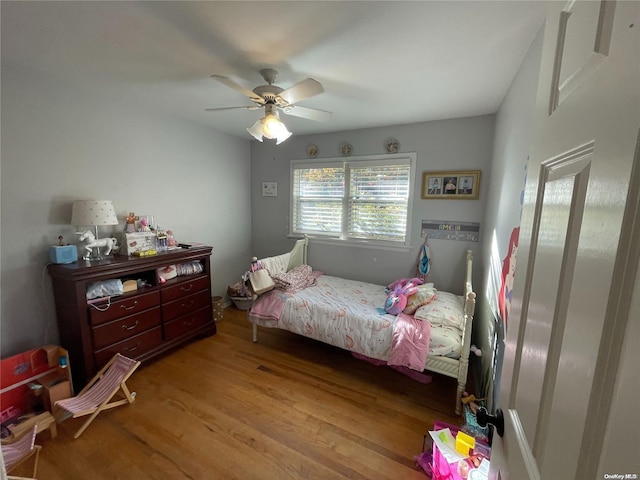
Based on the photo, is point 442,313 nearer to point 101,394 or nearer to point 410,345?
point 410,345

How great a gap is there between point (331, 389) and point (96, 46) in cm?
288

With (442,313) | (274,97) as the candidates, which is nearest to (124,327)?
(274,97)

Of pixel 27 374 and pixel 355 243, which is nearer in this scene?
pixel 27 374

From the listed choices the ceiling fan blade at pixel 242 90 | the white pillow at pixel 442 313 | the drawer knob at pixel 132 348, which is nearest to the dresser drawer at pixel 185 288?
the drawer knob at pixel 132 348

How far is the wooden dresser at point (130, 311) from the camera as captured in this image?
1.97 meters

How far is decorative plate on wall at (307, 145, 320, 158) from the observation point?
11.5 feet

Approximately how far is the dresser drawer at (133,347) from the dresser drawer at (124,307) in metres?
0.23

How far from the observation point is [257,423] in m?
1.83

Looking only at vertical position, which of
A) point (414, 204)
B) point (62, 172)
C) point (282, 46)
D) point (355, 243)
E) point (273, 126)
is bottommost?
point (355, 243)

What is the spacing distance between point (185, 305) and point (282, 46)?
2459mm

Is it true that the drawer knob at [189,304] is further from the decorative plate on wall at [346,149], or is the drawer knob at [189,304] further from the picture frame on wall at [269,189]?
the decorative plate on wall at [346,149]

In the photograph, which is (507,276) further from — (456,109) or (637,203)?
(456,109)

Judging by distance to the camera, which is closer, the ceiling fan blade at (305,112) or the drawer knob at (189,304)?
the ceiling fan blade at (305,112)

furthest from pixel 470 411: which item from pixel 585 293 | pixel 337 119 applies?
pixel 337 119
